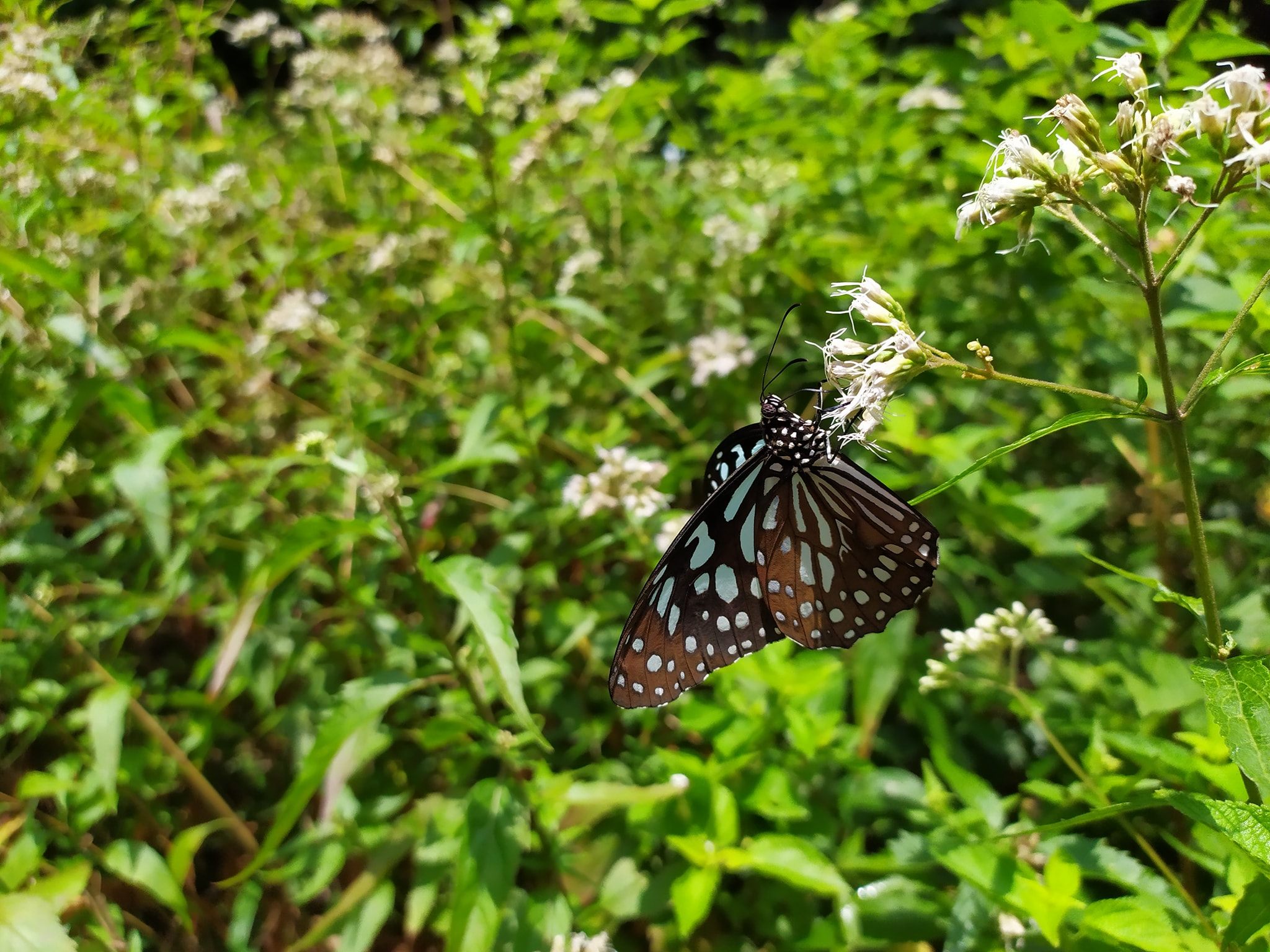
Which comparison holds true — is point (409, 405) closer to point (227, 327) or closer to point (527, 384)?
point (527, 384)

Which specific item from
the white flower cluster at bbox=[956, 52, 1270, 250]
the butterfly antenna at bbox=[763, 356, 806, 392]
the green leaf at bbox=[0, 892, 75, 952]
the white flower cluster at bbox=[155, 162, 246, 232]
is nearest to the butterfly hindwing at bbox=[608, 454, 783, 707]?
the butterfly antenna at bbox=[763, 356, 806, 392]

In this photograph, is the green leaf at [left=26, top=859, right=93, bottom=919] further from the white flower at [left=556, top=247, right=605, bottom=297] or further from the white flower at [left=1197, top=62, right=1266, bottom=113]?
the white flower at [left=1197, top=62, right=1266, bottom=113]

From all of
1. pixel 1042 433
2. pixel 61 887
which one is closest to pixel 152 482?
pixel 61 887

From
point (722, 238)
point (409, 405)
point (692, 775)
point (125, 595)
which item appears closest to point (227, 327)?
point (409, 405)

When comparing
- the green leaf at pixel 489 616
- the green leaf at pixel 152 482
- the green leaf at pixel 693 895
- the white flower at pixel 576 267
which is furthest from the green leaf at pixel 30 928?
the white flower at pixel 576 267

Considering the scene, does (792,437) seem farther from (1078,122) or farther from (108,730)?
(108,730)

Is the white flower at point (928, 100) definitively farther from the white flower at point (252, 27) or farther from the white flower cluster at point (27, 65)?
the white flower at point (252, 27)
